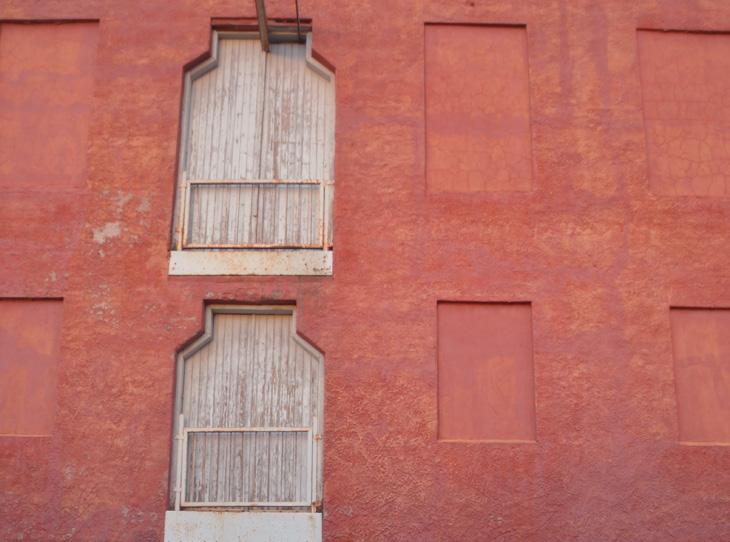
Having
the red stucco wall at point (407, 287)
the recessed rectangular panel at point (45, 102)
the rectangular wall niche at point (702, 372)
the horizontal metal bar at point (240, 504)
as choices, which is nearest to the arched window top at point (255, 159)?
the red stucco wall at point (407, 287)

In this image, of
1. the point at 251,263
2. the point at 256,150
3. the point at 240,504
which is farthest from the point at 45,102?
the point at 240,504

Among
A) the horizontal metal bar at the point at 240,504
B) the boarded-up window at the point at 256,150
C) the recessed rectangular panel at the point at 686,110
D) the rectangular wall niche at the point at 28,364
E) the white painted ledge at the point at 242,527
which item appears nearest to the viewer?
the white painted ledge at the point at 242,527

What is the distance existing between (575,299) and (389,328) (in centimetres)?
207

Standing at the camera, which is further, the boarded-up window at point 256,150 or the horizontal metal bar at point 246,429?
the boarded-up window at point 256,150

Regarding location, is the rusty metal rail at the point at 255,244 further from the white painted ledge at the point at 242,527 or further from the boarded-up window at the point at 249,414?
the white painted ledge at the point at 242,527

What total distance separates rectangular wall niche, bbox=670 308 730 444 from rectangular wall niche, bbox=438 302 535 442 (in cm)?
162

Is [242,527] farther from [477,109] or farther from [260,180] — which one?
[477,109]

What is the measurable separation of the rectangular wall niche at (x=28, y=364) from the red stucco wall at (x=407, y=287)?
0.64ft

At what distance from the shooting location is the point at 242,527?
1084 cm

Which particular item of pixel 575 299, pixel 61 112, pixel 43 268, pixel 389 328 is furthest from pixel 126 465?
pixel 575 299

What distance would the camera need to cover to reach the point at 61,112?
12.3 meters

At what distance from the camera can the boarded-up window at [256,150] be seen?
11.9m

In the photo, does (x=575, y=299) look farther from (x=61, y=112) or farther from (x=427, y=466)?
(x=61, y=112)

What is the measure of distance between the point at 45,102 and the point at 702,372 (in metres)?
8.10
